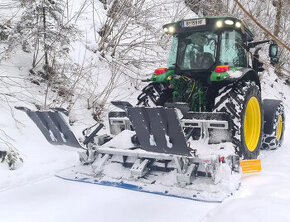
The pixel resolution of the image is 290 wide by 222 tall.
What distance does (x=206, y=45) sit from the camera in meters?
4.32

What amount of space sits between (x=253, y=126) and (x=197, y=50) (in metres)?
1.40

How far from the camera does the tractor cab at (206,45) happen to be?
13.5ft

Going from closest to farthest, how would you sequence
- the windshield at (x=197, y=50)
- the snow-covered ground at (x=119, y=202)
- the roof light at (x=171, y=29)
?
the snow-covered ground at (x=119, y=202) < the windshield at (x=197, y=50) < the roof light at (x=171, y=29)

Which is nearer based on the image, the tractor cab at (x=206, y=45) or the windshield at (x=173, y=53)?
the tractor cab at (x=206, y=45)

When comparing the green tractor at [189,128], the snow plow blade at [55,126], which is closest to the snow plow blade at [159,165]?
the green tractor at [189,128]

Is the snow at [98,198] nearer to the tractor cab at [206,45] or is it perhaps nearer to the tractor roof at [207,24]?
the tractor cab at [206,45]

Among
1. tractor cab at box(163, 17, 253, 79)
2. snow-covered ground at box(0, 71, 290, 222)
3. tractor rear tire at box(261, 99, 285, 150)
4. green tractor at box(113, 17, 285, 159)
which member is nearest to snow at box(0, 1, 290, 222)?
snow-covered ground at box(0, 71, 290, 222)

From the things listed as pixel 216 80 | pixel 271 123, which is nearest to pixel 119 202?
pixel 216 80

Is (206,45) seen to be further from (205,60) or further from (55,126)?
(55,126)

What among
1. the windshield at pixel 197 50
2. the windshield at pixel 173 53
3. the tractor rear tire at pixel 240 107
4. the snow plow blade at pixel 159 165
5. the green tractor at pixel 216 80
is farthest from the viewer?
the windshield at pixel 173 53

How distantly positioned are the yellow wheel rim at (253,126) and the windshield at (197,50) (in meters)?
0.92

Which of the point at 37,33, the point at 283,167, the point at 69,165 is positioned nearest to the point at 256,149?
the point at 283,167

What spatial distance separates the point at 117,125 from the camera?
436cm

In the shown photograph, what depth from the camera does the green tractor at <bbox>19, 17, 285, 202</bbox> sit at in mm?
3082
